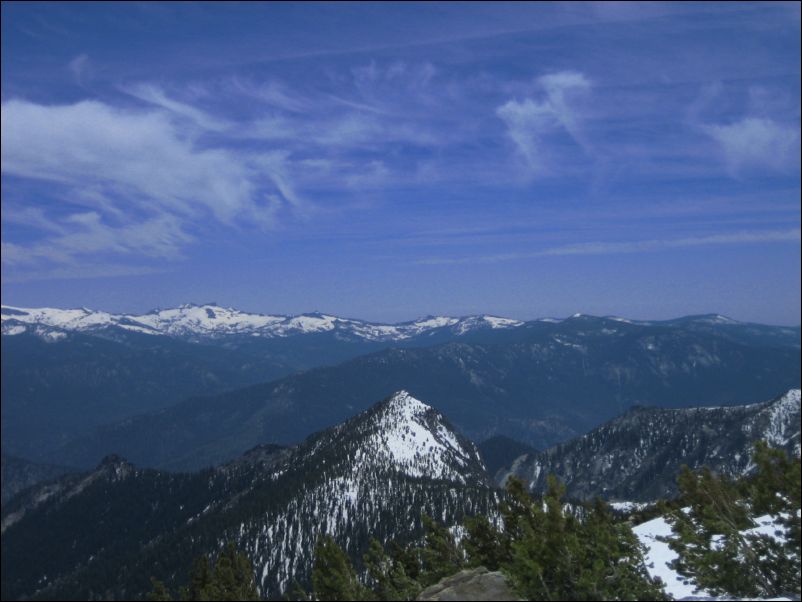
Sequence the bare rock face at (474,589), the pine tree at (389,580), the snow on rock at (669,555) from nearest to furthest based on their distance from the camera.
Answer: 1. the bare rock face at (474,589)
2. the snow on rock at (669,555)
3. the pine tree at (389,580)

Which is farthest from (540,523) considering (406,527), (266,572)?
(266,572)

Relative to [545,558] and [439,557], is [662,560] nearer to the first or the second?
[439,557]

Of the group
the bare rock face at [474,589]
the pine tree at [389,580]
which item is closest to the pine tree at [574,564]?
the bare rock face at [474,589]

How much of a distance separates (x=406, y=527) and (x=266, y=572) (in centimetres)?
4482

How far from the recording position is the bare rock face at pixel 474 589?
34.1m

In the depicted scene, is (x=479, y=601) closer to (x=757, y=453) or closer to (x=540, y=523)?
(x=540, y=523)

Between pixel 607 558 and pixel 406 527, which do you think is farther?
pixel 406 527

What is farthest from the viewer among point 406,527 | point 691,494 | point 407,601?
point 406,527

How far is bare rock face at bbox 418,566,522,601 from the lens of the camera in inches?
1342

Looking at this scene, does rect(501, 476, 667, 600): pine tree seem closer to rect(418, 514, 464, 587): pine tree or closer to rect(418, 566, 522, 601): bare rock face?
rect(418, 566, 522, 601): bare rock face

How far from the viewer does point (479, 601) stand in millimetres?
33250

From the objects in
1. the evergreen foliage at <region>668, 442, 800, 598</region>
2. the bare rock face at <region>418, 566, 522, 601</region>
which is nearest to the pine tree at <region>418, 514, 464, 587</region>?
the bare rock face at <region>418, 566, 522, 601</region>

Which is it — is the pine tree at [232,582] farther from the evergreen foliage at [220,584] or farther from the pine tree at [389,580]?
the pine tree at [389,580]

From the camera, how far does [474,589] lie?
3506 cm
